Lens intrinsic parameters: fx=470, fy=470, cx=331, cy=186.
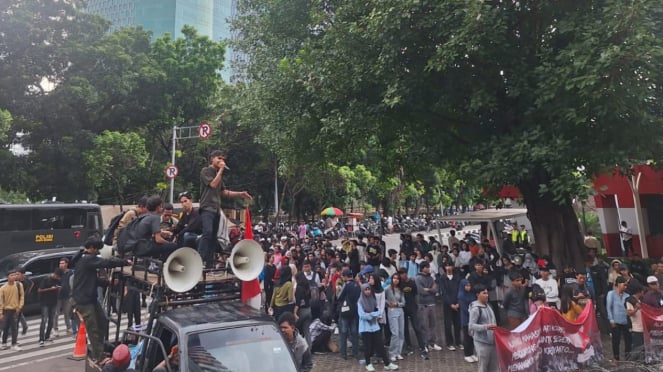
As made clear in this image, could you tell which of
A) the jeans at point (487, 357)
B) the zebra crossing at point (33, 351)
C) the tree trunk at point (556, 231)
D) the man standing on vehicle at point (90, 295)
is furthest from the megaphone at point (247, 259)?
the tree trunk at point (556, 231)

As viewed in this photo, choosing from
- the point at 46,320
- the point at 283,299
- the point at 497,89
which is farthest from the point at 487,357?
the point at 46,320

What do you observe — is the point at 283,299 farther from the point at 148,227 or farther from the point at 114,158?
the point at 114,158

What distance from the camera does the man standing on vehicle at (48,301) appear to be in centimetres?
998

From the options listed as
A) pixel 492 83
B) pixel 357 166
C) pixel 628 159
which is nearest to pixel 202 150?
pixel 357 166

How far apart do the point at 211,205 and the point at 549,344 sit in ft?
18.4

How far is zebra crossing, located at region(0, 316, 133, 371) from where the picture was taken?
28.7 feet

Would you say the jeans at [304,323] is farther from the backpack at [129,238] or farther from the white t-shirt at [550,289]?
the white t-shirt at [550,289]

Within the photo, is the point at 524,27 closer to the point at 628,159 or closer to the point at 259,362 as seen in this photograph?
the point at 628,159

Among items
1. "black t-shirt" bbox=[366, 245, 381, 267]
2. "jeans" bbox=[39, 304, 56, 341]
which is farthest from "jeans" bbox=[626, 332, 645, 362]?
"jeans" bbox=[39, 304, 56, 341]

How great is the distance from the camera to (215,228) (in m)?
6.29

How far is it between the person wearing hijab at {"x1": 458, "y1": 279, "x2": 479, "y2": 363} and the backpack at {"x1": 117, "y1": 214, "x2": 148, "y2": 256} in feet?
19.7

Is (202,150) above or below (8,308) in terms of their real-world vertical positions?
above

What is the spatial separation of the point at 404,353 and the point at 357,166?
28428 mm

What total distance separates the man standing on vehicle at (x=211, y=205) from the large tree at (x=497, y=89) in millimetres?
4345
